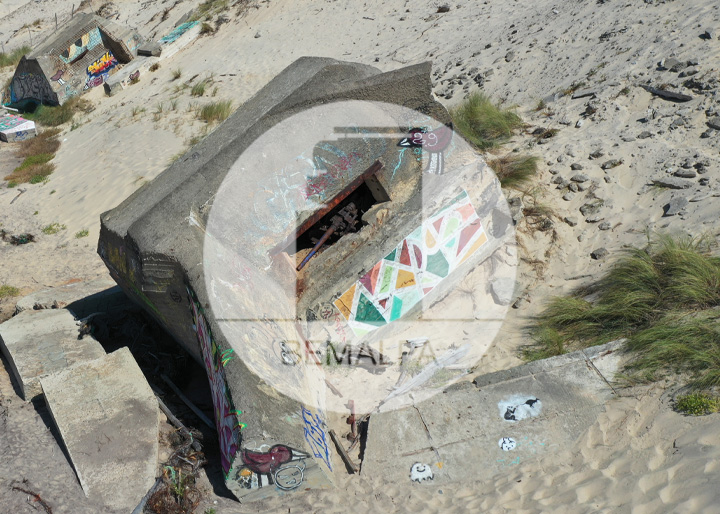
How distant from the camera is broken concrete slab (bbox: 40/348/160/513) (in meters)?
4.18

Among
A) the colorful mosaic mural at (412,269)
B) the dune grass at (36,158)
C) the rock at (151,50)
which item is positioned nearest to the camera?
the colorful mosaic mural at (412,269)

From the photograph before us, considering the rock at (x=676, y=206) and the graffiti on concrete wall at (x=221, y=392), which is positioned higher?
the graffiti on concrete wall at (x=221, y=392)

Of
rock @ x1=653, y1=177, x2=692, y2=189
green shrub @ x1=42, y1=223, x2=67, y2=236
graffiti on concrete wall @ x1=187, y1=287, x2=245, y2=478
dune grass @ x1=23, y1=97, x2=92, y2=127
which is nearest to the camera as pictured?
graffiti on concrete wall @ x1=187, y1=287, x2=245, y2=478

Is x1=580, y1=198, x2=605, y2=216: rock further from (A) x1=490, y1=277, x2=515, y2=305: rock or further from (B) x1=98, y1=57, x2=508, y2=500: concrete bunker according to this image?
(A) x1=490, y1=277, x2=515, y2=305: rock

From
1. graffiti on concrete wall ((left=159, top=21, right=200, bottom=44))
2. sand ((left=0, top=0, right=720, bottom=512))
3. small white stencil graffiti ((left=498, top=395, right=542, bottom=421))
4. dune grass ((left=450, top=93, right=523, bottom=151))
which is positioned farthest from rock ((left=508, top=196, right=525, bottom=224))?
graffiti on concrete wall ((left=159, top=21, right=200, bottom=44))

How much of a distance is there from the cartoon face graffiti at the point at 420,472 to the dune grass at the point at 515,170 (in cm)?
356

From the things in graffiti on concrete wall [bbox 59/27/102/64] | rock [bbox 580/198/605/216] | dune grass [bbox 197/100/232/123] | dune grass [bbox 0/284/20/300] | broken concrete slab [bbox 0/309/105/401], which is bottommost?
rock [bbox 580/198/605/216]

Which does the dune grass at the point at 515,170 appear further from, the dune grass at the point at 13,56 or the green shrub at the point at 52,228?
the dune grass at the point at 13,56

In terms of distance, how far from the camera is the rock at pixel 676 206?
5891mm

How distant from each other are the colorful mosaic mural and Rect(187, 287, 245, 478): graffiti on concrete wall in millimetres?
1298

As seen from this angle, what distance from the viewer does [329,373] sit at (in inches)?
212

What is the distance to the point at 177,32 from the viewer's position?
14398mm

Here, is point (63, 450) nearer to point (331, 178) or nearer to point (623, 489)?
point (331, 178)

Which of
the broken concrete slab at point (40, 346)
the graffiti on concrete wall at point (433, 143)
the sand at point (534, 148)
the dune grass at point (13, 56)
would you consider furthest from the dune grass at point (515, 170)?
the dune grass at point (13, 56)
